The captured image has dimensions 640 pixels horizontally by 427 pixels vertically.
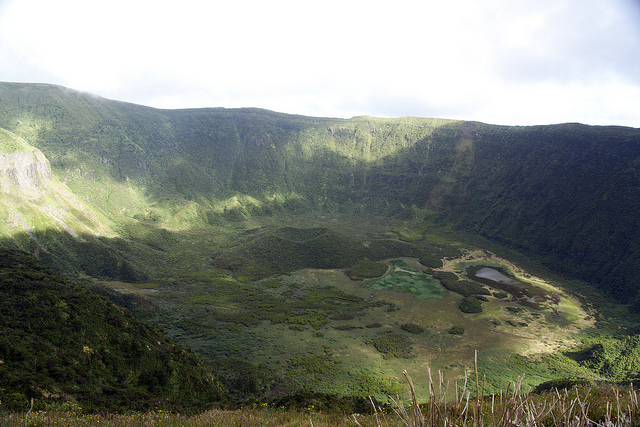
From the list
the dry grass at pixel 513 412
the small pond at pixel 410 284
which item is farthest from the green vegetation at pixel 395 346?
the dry grass at pixel 513 412

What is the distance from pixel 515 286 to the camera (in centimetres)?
7019

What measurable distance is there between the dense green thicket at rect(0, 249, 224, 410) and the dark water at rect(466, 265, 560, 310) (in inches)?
2444

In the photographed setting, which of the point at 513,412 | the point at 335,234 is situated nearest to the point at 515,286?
the point at 335,234

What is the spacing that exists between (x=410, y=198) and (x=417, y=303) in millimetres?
82446

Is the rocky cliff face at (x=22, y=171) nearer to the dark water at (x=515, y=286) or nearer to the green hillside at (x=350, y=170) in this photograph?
the green hillside at (x=350, y=170)

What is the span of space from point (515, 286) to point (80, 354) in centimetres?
7840

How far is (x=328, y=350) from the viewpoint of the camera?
45156 millimetres

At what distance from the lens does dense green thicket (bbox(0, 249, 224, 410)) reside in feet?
64.3

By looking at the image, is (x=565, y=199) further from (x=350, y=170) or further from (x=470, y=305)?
(x=350, y=170)

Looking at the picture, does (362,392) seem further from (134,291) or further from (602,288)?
(602,288)

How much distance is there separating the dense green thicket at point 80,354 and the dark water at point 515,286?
204 feet

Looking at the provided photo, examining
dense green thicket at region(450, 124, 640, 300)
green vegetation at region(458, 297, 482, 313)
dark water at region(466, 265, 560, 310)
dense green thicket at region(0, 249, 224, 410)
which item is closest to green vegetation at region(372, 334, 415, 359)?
green vegetation at region(458, 297, 482, 313)

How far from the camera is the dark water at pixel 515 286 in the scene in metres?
62.8

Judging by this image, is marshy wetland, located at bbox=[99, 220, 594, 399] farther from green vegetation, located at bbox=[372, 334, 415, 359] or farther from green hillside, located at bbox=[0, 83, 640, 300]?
green hillside, located at bbox=[0, 83, 640, 300]
